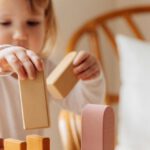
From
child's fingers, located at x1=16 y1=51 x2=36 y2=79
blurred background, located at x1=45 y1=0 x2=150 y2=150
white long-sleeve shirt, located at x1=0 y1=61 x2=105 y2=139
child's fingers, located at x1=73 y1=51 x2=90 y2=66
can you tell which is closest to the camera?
child's fingers, located at x1=16 y1=51 x2=36 y2=79

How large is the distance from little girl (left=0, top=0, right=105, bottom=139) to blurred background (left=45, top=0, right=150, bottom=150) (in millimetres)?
333

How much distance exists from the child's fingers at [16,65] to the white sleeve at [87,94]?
0.24 m

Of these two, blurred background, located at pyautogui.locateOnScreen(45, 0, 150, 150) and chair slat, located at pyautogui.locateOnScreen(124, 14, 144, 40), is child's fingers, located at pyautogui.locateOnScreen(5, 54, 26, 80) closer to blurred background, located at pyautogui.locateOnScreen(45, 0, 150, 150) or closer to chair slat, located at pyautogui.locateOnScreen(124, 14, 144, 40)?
blurred background, located at pyautogui.locateOnScreen(45, 0, 150, 150)

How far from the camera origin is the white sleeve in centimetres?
61

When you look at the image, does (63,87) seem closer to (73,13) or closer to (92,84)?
(92,84)

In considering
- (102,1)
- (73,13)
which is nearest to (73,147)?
(73,13)

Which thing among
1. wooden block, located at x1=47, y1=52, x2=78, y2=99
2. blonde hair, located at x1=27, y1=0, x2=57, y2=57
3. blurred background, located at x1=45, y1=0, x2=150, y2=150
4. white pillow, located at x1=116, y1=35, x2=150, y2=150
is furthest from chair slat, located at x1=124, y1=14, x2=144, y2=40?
wooden block, located at x1=47, y1=52, x2=78, y2=99

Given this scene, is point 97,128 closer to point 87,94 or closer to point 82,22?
point 87,94

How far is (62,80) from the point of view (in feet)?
1.27

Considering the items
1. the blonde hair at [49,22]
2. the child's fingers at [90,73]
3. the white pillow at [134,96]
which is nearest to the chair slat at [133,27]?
the white pillow at [134,96]

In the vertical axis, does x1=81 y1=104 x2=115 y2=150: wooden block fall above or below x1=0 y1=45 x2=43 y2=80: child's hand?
below

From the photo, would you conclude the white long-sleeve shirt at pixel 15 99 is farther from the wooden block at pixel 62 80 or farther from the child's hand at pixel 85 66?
the wooden block at pixel 62 80

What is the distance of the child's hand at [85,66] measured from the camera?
0.47 metres

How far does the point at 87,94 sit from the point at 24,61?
308 millimetres
